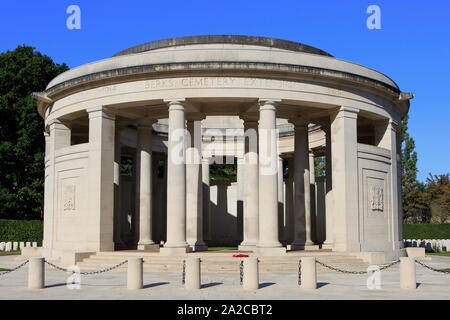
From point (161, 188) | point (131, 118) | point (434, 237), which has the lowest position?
point (434, 237)

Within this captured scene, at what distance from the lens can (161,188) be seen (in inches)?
2657

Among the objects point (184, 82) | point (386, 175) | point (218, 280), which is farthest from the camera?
point (386, 175)

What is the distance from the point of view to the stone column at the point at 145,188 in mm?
47594

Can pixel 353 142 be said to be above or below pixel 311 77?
below

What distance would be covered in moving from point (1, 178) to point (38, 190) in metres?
4.95

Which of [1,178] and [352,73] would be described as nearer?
[352,73]

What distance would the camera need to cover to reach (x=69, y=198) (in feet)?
143

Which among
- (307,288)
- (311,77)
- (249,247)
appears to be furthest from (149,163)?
(307,288)

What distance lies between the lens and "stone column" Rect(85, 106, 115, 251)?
40688mm

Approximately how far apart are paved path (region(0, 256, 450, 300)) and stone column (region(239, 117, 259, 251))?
1113 centimetres

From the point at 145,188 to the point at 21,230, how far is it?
29721mm

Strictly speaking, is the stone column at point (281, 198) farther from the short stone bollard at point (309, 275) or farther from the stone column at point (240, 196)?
the short stone bollard at point (309, 275)

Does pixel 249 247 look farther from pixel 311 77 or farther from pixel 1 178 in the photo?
pixel 1 178

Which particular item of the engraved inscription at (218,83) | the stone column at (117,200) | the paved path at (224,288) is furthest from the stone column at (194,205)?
the paved path at (224,288)
